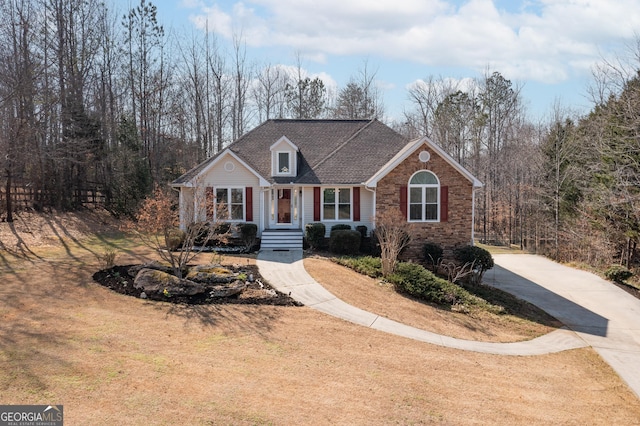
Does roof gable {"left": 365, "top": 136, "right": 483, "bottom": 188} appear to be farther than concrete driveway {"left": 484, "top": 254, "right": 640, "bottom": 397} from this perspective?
Answer: Yes

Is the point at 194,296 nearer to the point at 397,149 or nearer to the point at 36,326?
the point at 36,326

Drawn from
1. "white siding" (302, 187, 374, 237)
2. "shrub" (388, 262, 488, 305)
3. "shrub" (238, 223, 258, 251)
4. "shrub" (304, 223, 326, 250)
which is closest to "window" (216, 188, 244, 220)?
"shrub" (238, 223, 258, 251)

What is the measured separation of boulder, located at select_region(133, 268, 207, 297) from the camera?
38.4 ft

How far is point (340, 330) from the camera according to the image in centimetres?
1025

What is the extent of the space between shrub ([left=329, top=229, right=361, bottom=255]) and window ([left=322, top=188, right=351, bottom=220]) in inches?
71.4

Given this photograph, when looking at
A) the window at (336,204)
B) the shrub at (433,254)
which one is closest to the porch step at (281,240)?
the window at (336,204)

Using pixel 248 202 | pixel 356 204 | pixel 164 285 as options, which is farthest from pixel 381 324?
pixel 248 202

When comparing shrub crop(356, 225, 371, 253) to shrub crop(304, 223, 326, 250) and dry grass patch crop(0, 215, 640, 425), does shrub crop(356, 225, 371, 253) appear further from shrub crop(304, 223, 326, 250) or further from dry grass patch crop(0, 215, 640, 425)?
dry grass patch crop(0, 215, 640, 425)

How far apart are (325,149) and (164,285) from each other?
13.2 m

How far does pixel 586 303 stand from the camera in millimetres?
15547

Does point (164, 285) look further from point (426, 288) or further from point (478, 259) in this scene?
point (478, 259)

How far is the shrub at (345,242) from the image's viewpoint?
18.2 meters

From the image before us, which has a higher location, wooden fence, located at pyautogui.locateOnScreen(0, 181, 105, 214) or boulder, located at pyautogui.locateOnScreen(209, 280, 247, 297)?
wooden fence, located at pyautogui.locateOnScreen(0, 181, 105, 214)

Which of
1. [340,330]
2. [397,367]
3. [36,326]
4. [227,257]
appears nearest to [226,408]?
[397,367]
